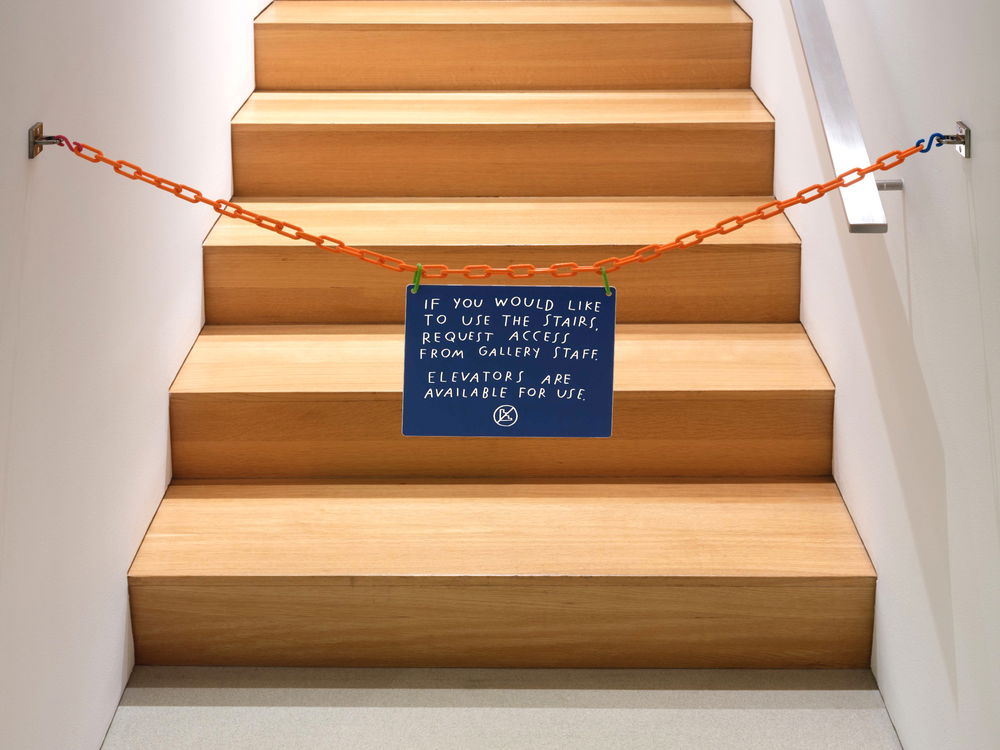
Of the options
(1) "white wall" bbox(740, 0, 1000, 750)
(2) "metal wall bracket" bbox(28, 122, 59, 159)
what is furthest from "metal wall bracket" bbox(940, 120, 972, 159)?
(2) "metal wall bracket" bbox(28, 122, 59, 159)

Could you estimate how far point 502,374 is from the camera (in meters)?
2.04

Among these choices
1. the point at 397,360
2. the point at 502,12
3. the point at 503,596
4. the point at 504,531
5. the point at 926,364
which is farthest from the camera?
the point at 502,12

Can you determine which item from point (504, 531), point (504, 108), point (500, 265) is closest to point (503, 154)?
point (504, 108)

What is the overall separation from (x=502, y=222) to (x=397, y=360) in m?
0.50

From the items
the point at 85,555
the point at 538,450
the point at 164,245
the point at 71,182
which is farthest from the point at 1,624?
the point at 538,450

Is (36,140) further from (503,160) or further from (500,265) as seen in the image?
(503,160)

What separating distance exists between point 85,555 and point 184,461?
0.58 m

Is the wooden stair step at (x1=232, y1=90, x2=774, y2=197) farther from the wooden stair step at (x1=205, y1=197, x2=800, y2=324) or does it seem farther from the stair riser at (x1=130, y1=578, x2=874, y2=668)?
the stair riser at (x1=130, y1=578, x2=874, y2=668)

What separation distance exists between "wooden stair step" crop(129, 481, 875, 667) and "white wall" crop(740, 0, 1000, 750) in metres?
0.14

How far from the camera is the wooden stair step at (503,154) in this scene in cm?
313

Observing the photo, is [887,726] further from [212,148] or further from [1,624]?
[212,148]

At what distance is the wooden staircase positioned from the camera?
7.48 ft

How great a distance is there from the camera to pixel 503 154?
10.4 ft

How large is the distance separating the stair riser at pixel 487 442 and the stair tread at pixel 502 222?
0.44 m
